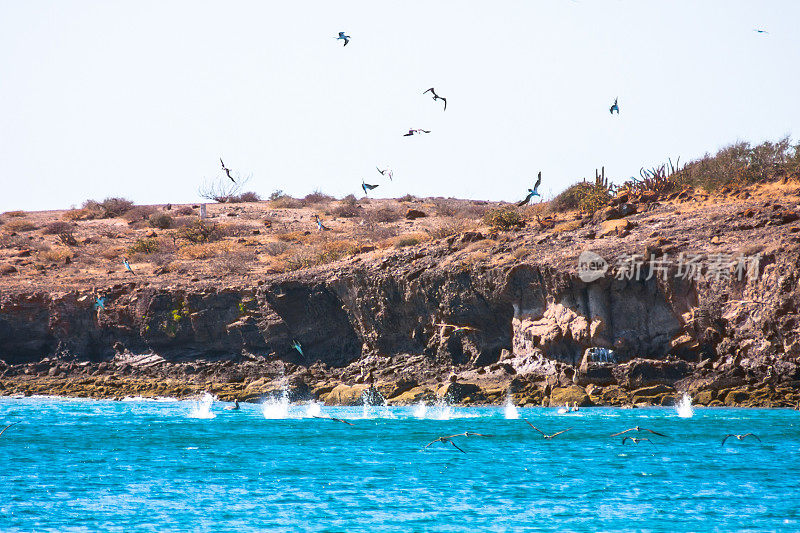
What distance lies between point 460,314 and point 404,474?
21.2 meters

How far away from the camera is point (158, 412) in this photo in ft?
133

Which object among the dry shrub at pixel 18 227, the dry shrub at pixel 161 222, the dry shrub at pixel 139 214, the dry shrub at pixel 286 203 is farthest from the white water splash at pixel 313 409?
the dry shrub at pixel 286 203

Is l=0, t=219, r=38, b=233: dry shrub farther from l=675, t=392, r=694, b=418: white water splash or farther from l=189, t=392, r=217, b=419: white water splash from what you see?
l=675, t=392, r=694, b=418: white water splash

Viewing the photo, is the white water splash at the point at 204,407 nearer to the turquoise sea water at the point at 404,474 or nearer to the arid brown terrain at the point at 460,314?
the arid brown terrain at the point at 460,314

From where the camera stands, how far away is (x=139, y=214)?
88.4m

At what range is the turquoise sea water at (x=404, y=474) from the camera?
17906mm

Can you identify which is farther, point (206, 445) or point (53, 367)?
point (53, 367)

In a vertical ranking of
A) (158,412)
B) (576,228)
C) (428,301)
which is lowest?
(158,412)

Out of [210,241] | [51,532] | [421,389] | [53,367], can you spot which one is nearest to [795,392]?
[421,389]

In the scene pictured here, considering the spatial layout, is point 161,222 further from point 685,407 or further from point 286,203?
point 685,407

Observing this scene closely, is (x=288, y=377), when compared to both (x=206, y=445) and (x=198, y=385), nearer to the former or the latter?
(x=198, y=385)

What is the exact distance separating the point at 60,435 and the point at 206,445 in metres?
6.03

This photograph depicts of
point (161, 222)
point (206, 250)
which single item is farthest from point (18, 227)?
point (206, 250)

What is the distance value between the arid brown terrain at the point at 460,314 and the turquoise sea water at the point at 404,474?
10.1 ft
